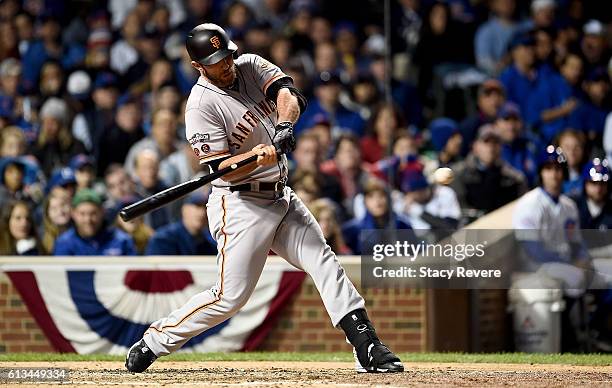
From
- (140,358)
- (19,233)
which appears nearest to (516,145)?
(19,233)

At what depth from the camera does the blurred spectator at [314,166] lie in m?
11.2

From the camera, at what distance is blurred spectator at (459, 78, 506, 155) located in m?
12.0

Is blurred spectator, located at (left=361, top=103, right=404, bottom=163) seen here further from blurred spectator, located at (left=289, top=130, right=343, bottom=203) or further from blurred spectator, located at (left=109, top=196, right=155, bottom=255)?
blurred spectator, located at (left=109, top=196, right=155, bottom=255)

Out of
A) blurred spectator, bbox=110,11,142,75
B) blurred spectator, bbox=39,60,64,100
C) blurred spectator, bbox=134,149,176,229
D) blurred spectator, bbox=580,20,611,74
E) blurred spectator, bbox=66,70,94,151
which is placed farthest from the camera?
blurred spectator, bbox=110,11,142,75

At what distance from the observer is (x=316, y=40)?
43.2 ft

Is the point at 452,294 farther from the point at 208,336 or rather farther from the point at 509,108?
the point at 509,108

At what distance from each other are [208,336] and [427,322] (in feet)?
5.46

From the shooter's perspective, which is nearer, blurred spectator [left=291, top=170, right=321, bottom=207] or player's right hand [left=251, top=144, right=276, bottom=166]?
player's right hand [left=251, top=144, right=276, bottom=166]

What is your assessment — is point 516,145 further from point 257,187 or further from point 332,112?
point 257,187

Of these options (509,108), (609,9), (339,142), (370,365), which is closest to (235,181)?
(370,365)

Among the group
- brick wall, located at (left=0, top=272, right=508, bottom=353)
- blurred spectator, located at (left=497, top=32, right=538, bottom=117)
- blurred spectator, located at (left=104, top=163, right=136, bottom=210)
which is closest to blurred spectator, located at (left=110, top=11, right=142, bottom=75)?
blurred spectator, located at (left=104, top=163, right=136, bottom=210)

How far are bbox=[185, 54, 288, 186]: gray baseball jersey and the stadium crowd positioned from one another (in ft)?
11.4

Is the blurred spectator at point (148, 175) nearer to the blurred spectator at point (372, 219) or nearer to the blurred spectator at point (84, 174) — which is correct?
the blurred spectator at point (84, 174)

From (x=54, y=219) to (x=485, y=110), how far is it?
4.40m
